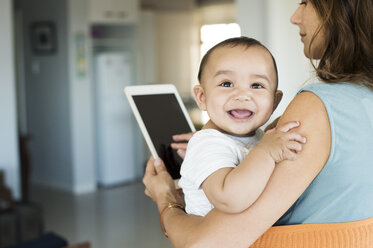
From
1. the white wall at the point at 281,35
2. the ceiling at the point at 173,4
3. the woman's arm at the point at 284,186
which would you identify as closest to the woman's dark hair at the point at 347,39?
the woman's arm at the point at 284,186

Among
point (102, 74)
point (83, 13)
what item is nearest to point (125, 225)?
point (102, 74)

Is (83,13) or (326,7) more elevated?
(83,13)

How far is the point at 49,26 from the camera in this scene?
6527mm

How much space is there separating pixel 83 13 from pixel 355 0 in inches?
224

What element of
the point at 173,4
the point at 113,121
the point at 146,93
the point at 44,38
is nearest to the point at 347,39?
the point at 146,93

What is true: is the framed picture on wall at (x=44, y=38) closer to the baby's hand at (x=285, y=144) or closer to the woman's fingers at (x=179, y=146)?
the woman's fingers at (x=179, y=146)

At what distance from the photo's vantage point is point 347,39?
40.5 inches

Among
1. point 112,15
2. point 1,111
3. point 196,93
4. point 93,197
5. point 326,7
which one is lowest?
point 93,197

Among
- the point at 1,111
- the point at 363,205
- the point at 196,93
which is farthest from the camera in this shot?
the point at 1,111

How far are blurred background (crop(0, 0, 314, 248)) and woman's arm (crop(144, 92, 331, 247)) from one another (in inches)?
153

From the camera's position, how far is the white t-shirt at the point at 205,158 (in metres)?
1.00

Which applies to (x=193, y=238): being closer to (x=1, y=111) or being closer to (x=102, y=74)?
(x=1, y=111)

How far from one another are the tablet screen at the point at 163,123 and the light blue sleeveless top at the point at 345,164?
0.51 meters

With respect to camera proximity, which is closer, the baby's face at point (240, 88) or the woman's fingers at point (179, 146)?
the baby's face at point (240, 88)
